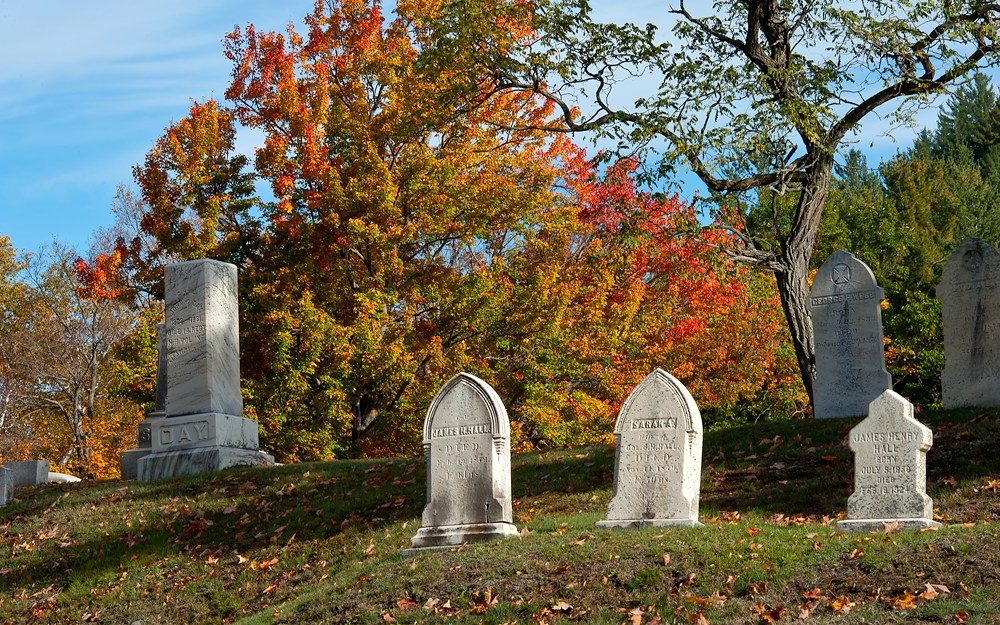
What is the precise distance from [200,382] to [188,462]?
4.38 feet

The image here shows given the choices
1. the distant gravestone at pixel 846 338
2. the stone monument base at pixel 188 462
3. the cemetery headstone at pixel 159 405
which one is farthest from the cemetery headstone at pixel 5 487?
the distant gravestone at pixel 846 338

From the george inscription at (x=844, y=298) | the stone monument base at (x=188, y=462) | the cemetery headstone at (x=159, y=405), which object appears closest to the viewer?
the george inscription at (x=844, y=298)

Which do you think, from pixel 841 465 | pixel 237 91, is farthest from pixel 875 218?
pixel 841 465

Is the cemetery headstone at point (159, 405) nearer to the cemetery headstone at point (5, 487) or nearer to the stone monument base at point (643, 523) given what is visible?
the cemetery headstone at point (5, 487)

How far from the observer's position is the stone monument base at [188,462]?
18688 mm

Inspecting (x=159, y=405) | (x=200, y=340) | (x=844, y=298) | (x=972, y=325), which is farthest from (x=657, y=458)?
(x=159, y=405)

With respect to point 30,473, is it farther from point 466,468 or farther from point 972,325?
point 972,325

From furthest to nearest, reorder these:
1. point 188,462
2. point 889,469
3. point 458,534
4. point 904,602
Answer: point 188,462 → point 889,469 → point 458,534 → point 904,602

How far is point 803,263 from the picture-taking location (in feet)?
67.4

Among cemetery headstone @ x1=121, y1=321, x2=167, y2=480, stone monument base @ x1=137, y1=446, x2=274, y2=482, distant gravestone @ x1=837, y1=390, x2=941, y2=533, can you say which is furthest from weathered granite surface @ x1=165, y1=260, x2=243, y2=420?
distant gravestone @ x1=837, y1=390, x2=941, y2=533

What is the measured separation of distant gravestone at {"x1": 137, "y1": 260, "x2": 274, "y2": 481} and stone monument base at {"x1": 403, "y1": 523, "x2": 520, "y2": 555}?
23.6ft

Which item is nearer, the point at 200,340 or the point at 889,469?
the point at 889,469

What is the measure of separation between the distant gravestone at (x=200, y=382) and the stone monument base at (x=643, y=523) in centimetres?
852

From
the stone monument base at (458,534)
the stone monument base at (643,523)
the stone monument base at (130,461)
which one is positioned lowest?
the stone monument base at (458,534)
